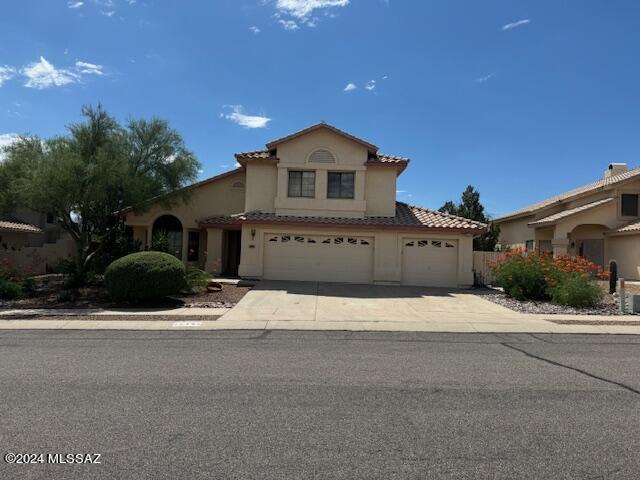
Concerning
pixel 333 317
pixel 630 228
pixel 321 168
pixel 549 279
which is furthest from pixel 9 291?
pixel 630 228

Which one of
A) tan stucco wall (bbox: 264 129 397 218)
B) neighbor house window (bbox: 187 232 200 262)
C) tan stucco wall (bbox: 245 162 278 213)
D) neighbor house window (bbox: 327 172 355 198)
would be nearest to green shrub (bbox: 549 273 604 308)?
tan stucco wall (bbox: 264 129 397 218)

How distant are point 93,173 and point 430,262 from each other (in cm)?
1379

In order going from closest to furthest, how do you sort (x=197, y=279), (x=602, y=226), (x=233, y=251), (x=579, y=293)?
(x=579, y=293), (x=197, y=279), (x=233, y=251), (x=602, y=226)

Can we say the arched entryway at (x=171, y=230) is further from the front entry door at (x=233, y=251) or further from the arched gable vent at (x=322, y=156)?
the arched gable vent at (x=322, y=156)

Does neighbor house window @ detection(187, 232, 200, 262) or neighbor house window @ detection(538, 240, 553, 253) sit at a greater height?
neighbor house window @ detection(538, 240, 553, 253)

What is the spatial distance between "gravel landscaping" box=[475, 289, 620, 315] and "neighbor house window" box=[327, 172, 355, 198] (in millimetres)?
7578

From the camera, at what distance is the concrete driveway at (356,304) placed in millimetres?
13133

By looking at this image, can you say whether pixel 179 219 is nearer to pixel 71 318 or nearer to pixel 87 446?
pixel 71 318

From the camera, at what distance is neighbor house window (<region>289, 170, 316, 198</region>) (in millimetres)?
21906

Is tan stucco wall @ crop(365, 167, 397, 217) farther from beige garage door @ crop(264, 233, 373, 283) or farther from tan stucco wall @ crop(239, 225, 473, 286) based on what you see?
beige garage door @ crop(264, 233, 373, 283)

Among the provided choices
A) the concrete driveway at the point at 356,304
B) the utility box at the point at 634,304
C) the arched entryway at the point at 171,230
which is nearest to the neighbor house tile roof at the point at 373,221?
the concrete driveway at the point at 356,304

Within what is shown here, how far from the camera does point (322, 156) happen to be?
21828 millimetres

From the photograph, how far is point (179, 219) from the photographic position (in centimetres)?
2448

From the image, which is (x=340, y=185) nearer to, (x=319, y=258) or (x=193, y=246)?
(x=319, y=258)
